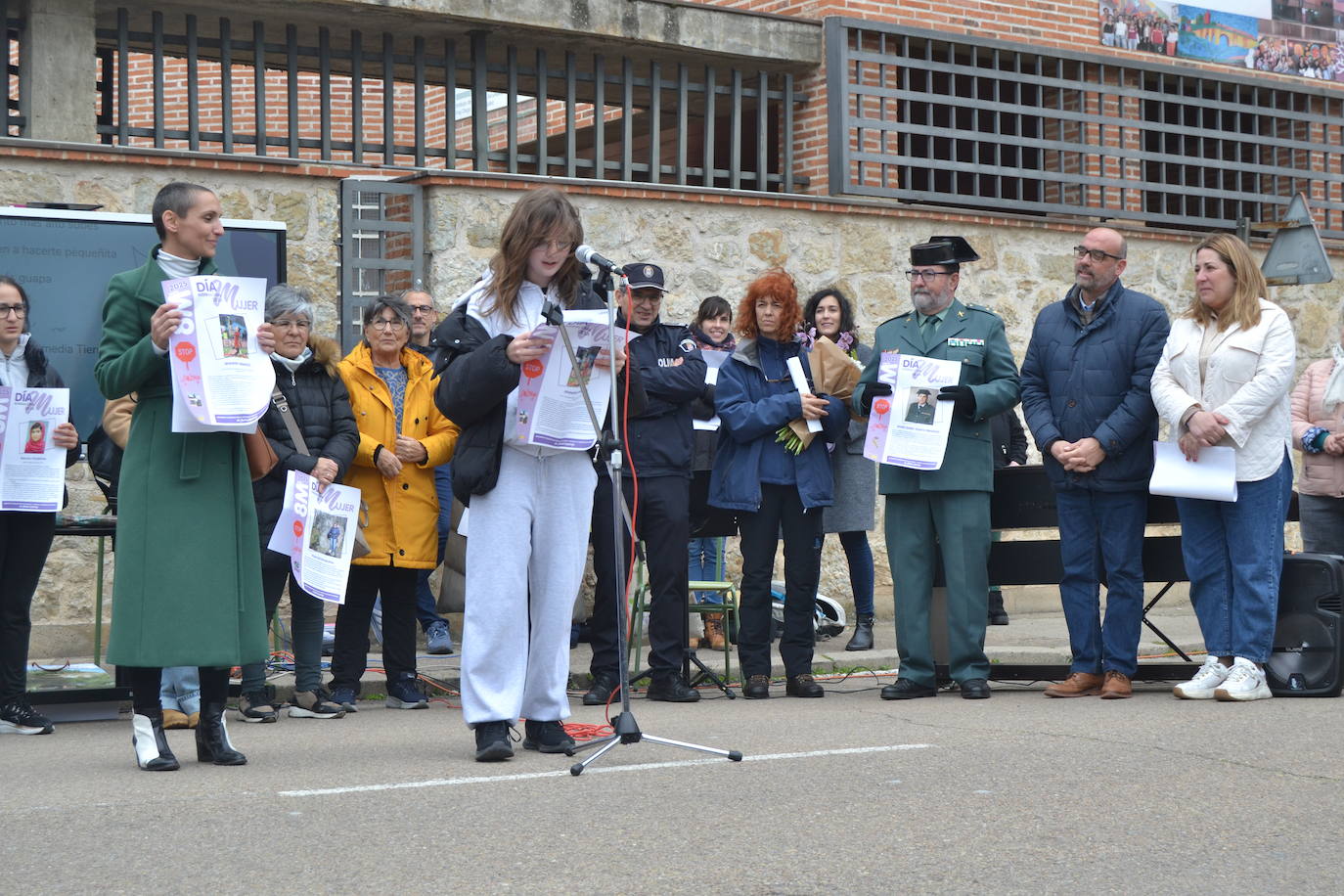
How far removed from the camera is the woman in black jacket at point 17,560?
8.41m

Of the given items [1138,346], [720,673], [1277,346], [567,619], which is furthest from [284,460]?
[1277,346]

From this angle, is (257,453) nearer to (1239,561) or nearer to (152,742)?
(152,742)

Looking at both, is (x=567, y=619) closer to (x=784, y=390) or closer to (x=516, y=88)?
(x=784, y=390)

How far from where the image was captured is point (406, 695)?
30.6 ft

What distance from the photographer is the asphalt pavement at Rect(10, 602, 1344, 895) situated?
478 centimetres

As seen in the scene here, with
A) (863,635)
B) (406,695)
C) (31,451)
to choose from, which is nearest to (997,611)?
(863,635)

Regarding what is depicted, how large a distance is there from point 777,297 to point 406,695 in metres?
2.86

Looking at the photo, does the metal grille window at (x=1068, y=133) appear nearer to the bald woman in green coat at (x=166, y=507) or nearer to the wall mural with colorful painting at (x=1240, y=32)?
the wall mural with colorful painting at (x=1240, y=32)

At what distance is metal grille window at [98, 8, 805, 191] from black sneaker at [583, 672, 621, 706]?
544 cm

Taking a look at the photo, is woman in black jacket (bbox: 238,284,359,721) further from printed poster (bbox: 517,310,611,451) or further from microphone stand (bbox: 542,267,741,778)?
microphone stand (bbox: 542,267,741,778)

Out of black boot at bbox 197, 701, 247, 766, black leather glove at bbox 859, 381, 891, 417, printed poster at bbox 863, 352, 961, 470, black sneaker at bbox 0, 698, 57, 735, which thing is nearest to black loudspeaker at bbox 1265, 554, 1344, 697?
printed poster at bbox 863, 352, 961, 470

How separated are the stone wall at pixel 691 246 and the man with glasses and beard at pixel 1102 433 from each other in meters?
4.60

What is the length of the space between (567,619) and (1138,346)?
3549mm

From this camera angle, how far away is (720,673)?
422 inches
